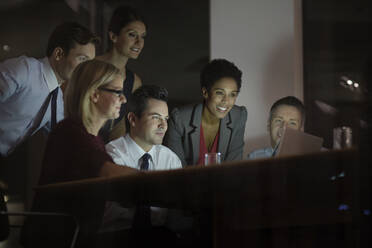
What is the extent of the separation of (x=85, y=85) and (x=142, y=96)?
0.31m

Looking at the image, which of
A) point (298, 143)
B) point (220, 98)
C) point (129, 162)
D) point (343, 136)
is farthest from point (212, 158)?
point (343, 136)

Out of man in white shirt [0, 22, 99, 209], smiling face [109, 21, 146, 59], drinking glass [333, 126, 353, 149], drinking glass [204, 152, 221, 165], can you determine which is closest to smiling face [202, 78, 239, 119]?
drinking glass [204, 152, 221, 165]

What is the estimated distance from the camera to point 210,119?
1879mm

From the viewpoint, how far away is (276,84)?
1.68 meters

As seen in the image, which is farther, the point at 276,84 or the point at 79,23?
the point at 79,23

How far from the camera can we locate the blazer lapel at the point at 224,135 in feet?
5.90

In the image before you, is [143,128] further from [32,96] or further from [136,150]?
[32,96]

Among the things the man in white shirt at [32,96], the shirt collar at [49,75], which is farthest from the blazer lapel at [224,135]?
the shirt collar at [49,75]

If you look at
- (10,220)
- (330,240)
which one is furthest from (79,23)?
(330,240)

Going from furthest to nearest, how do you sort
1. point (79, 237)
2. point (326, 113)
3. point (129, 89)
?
point (129, 89), point (79, 237), point (326, 113)

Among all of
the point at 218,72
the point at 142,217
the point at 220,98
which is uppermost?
the point at 218,72

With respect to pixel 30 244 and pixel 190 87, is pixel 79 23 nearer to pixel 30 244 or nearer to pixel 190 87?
pixel 190 87

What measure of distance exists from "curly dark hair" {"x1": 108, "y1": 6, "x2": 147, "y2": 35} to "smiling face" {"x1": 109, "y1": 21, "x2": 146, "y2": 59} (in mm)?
15

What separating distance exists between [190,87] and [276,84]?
0.40 metres
